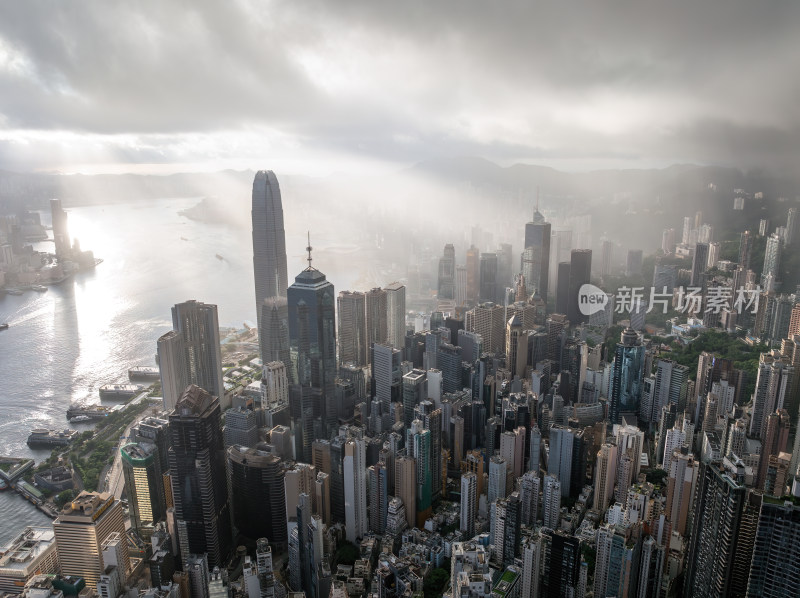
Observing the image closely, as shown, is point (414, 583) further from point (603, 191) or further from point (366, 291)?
point (603, 191)

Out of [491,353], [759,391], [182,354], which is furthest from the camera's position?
[491,353]

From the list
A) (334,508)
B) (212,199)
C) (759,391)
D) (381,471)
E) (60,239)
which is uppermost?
(212,199)

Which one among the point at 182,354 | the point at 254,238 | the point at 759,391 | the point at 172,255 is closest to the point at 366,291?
the point at 254,238

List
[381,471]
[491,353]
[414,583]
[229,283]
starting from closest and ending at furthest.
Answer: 1. [414,583]
2. [381,471]
3. [491,353]
4. [229,283]

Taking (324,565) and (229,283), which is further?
(229,283)

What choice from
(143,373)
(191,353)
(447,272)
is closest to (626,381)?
(447,272)

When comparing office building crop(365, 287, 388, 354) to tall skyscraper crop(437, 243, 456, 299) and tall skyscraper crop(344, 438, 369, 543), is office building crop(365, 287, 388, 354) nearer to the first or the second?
tall skyscraper crop(437, 243, 456, 299)

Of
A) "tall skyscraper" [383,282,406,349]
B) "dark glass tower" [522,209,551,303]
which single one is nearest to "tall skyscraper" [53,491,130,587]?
"tall skyscraper" [383,282,406,349]

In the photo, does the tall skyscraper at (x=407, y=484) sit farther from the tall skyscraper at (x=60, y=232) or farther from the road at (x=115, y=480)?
the tall skyscraper at (x=60, y=232)
